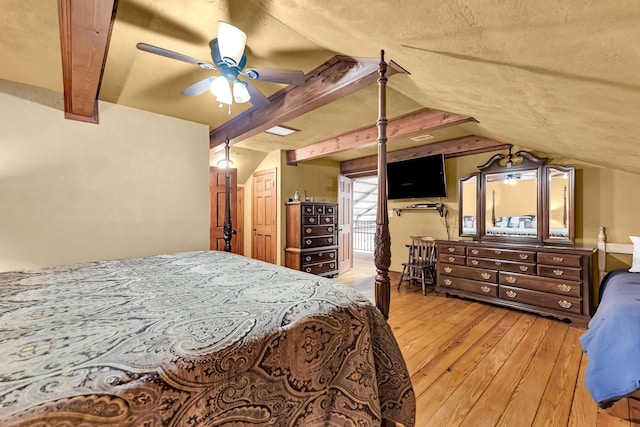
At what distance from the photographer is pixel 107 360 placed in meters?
0.67

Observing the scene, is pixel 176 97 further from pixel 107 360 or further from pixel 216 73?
pixel 107 360

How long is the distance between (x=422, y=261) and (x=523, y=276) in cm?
132

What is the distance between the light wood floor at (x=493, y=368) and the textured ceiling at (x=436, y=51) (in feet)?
5.59

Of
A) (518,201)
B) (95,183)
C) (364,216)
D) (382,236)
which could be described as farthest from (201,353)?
(364,216)

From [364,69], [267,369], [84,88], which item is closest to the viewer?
[267,369]

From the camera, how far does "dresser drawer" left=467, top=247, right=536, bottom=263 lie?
3.10 m

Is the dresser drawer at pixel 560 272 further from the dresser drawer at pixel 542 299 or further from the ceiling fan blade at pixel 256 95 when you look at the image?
the ceiling fan blade at pixel 256 95

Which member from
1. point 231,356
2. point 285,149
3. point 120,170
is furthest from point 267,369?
point 285,149

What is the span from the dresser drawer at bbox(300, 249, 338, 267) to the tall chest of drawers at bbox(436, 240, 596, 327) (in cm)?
177

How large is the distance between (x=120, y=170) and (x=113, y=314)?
2.32 metres

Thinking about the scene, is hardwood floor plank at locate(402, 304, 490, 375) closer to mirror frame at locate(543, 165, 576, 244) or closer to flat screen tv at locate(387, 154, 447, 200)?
mirror frame at locate(543, 165, 576, 244)

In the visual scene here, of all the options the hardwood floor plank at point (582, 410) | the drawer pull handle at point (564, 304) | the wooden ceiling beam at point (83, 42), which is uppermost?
the wooden ceiling beam at point (83, 42)

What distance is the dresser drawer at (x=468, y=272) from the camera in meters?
3.36

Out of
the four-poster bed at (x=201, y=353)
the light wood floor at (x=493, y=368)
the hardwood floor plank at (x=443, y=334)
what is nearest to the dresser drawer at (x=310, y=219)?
the light wood floor at (x=493, y=368)
